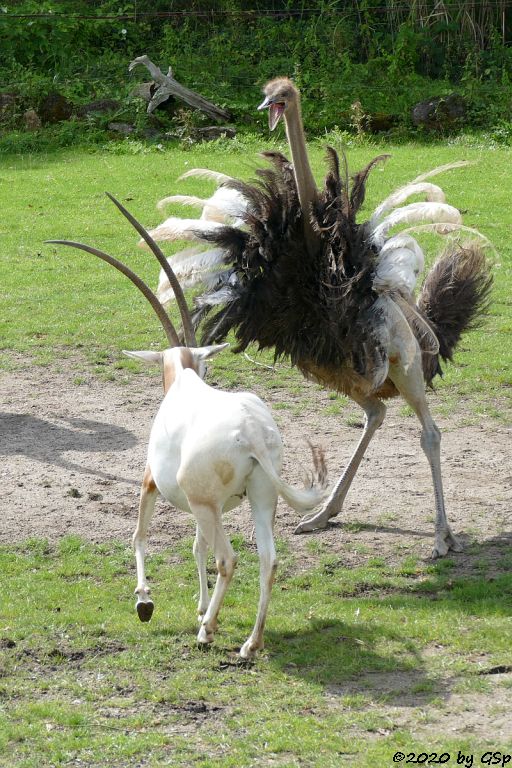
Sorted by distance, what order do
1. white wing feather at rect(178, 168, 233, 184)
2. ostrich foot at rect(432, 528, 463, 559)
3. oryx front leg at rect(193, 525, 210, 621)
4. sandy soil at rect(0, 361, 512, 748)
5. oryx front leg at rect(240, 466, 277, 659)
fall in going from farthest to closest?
white wing feather at rect(178, 168, 233, 184), sandy soil at rect(0, 361, 512, 748), ostrich foot at rect(432, 528, 463, 559), oryx front leg at rect(193, 525, 210, 621), oryx front leg at rect(240, 466, 277, 659)

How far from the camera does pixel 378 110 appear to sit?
68.8ft

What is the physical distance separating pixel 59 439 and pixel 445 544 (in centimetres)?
330

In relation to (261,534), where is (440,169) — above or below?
above

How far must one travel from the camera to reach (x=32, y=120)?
21.6 meters

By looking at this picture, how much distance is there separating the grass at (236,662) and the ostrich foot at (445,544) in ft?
0.40

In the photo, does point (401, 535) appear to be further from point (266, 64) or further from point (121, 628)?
point (266, 64)

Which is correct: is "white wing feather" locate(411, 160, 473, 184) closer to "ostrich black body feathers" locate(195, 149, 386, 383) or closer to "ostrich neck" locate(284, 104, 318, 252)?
"ostrich black body feathers" locate(195, 149, 386, 383)

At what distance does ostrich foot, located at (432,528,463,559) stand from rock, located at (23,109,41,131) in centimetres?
1669

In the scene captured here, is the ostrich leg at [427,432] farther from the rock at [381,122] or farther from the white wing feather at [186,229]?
the rock at [381,122]

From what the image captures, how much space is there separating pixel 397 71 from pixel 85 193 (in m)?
8.03

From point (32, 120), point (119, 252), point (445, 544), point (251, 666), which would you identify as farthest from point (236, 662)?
point (32, 120)

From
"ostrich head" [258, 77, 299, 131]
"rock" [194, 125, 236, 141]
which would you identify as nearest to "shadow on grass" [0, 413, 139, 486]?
"ostrich head" [258, 77, 299, 131]

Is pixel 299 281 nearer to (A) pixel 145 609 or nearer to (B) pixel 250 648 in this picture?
(A) pixel 145 609

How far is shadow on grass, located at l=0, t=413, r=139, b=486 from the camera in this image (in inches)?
328
